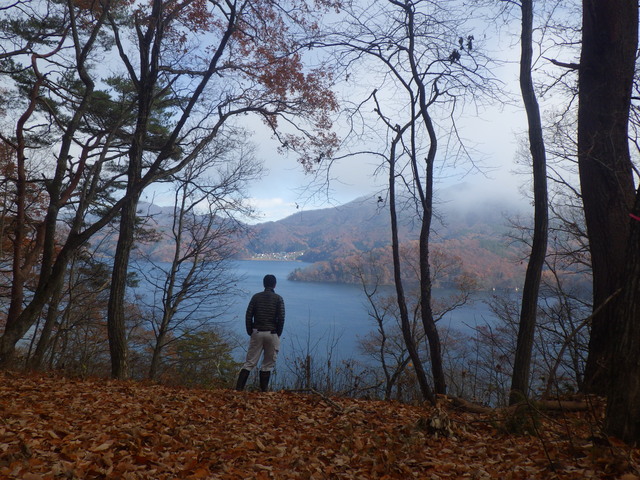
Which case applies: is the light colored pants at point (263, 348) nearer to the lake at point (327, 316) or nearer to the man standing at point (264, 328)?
the man standing at point (264, 328)

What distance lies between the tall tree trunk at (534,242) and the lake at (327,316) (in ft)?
41.9

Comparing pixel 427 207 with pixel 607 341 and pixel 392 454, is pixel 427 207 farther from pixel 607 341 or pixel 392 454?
pixel 392 454

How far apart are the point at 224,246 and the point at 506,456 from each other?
44.8ft

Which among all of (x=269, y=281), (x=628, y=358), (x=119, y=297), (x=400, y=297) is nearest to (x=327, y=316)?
(x=400, y=297)

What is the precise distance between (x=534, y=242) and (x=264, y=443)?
12.6ft

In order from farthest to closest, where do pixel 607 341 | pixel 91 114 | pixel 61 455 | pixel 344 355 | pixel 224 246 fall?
pixel 344 355 < pixel 224 246 < pixel 91 114 < pixel 607 341 < pixel 61 455

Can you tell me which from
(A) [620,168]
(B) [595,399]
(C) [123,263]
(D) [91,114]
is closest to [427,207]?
(A) [620,168]

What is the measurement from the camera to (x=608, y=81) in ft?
15.9

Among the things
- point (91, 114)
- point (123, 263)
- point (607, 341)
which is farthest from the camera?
point (91, 114)

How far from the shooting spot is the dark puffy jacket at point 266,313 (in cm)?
593

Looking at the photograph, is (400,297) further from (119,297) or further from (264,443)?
(119,297)

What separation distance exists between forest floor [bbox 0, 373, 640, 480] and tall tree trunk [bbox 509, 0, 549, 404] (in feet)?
2.43

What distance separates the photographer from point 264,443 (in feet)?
11.4

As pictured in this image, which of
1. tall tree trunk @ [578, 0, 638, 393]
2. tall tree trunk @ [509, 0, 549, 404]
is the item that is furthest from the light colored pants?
tall tree trunk @ [578, 0, 638, 393]
